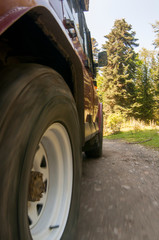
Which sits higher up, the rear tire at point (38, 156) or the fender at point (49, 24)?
the fender at point (49, 24)

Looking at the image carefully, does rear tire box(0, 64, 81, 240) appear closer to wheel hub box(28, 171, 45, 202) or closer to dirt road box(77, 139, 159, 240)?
wheel hub box(28, 171, 45, 202)

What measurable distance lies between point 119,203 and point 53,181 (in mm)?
966

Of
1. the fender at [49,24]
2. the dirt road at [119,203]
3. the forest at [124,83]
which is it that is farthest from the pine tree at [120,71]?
the fender at [49,24]

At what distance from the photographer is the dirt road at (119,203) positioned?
150 cm

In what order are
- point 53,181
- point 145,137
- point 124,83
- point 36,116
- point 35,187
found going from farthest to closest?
point 124,83, point 145,137, point 53,181, point 35,187, point 36,116

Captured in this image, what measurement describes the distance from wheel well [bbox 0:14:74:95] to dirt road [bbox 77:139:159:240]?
1295 millimetres

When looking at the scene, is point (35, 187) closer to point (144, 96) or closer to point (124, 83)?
point (124, 83)

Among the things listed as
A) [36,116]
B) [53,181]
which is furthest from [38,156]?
[36,116]

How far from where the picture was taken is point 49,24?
1.07 metres

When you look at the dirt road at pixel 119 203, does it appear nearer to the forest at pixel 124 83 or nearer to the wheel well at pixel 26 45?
the wheel well at pixel 26 45

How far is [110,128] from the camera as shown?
427 inches

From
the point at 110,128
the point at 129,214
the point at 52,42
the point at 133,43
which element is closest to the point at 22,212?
the point at 52,42

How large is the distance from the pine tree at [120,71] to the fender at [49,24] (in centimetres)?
2096

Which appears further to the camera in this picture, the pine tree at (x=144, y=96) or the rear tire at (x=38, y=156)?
the pine tree at (x=144, y=96)
